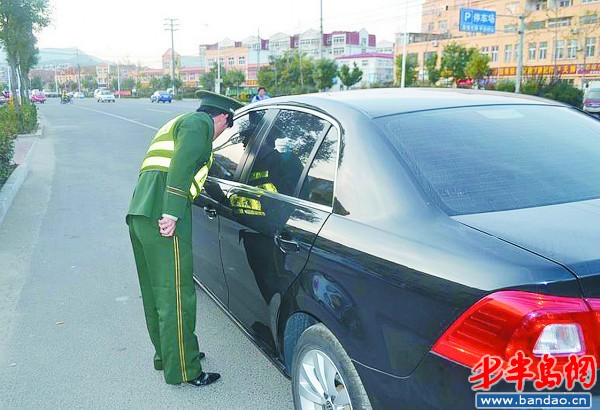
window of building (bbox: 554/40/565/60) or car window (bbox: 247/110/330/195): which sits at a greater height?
window of building (bbox: 554/40/565/60)

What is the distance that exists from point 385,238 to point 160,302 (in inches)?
62.2

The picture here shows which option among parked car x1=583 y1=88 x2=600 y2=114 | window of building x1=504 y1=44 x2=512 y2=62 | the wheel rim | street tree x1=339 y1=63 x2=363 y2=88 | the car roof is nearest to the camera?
the wheel rim

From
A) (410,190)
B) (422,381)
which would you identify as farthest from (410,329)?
(410,190)

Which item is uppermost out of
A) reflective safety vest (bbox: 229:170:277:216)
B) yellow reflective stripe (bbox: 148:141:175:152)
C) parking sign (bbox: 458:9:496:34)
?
parking sign (bbox: 458:9:496:34)

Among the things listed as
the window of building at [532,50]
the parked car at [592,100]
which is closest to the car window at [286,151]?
the parked car at [592,100]

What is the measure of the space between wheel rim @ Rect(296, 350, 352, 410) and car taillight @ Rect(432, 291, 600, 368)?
2.46 feet

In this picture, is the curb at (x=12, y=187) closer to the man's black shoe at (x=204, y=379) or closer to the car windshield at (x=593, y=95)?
the man's black shoe at (x=204, y=379)

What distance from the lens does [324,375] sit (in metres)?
2.37

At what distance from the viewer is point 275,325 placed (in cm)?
Result: 283

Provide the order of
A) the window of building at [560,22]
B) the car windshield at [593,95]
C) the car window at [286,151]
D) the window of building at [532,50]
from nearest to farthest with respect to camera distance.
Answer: the car window at [286,151] < the car windshield at [593,95] < the window of building at [560,22] < the window of building at [532,50]

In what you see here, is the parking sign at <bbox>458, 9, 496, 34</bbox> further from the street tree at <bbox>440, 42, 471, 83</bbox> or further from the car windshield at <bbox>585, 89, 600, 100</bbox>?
the street tree at <bbox>440, 42, 471, 83</bbox>

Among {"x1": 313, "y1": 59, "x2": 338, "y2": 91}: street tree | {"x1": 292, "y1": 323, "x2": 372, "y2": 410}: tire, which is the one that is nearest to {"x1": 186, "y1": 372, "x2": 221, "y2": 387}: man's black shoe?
{"x1": 292, "y1": 323, "x2": 372, "y2": 410}: tire

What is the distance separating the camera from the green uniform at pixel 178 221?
294 cm

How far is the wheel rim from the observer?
2271mm
